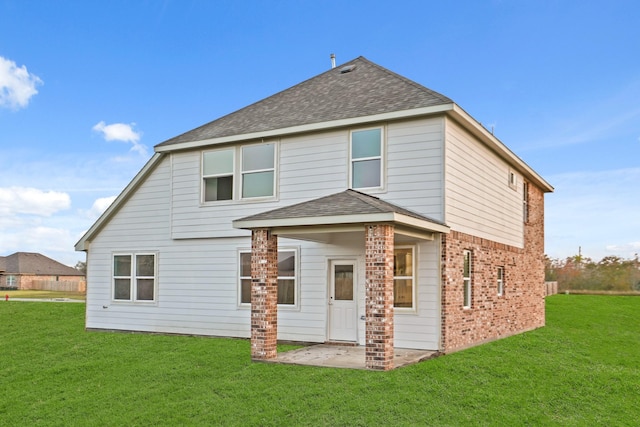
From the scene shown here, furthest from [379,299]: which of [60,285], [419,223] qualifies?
[60,285]

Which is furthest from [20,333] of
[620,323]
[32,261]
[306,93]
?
[32,261]

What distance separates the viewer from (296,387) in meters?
9.78

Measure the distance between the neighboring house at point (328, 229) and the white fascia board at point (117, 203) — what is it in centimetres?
4

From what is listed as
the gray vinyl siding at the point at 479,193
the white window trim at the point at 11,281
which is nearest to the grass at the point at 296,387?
the gray vinyl siding at the point at 479,193

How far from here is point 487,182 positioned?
15859 mm

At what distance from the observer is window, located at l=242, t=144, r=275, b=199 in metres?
15.1

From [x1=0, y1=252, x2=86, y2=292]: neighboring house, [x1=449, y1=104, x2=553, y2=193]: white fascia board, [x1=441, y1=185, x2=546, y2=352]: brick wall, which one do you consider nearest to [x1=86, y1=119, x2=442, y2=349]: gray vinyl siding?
[x1=441, y1=185, x2=546, y2=352]: brick wall

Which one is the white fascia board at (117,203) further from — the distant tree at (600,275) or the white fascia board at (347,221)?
the distant tree at (600,275)

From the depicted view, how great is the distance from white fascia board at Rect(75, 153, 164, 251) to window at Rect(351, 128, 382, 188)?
6.28m

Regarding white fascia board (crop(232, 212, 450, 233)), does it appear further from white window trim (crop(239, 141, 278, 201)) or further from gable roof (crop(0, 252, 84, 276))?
gable roof (crop(0, 252, 84, 276))

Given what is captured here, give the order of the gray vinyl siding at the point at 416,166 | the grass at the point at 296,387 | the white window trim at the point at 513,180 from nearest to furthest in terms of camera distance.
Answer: the grass at the point at 296,387, the gray vinyl siding at the point at 416,166, the white window trim at the point at 513,180

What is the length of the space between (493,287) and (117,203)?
1104cm

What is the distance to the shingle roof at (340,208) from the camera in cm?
1086

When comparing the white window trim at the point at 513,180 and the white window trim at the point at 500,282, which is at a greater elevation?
the white window trim at the point at 513,180
